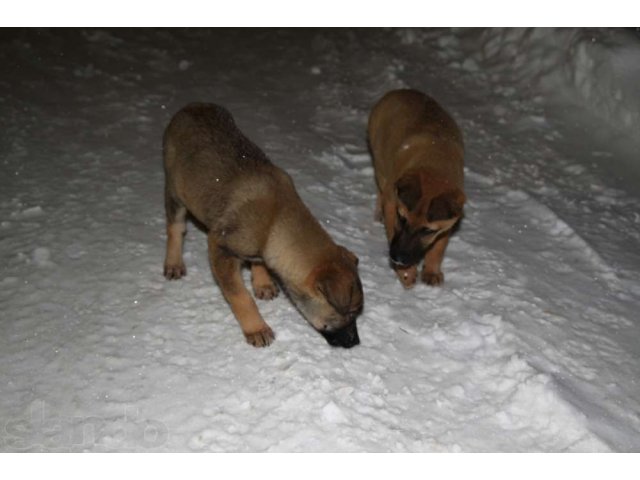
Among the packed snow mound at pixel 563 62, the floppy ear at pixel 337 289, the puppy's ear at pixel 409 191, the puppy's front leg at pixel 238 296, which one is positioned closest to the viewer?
the floppy ear at pixel 337 289

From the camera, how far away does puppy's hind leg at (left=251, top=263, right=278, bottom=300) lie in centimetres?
693

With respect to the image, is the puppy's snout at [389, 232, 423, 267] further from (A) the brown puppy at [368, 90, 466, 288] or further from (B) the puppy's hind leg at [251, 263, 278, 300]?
(B) the puppy's hind leg at [251, 263, 278, 300]

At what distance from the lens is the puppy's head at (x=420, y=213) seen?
6.41m

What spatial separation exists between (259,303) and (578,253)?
11.2 feet

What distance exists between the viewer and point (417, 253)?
264 inches

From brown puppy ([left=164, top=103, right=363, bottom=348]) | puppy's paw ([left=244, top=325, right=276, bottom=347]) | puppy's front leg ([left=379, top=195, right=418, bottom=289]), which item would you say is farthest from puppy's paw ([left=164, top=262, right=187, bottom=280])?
puppy's front leg ([left=379, top=195, right=418, bottom=289])

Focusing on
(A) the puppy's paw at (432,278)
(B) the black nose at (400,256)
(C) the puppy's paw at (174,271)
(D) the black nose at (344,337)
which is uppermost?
(B) the black nose at (400,256)

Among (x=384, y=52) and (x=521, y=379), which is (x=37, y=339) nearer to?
(x=521, y=379)

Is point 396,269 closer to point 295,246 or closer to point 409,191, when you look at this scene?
point 409,191

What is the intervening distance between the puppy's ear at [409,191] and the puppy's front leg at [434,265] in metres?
0.84

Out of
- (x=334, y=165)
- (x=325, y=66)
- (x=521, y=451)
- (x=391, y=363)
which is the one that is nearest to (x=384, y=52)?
(x=325, y=66)

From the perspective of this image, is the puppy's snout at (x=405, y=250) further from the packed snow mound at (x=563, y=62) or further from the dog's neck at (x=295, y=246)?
the packed snow mound at (x=563, y=62)

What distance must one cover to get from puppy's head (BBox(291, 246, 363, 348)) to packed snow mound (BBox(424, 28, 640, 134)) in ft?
19.3

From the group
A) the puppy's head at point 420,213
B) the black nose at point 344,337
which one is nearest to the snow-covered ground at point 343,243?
the black nose at point 344,337
